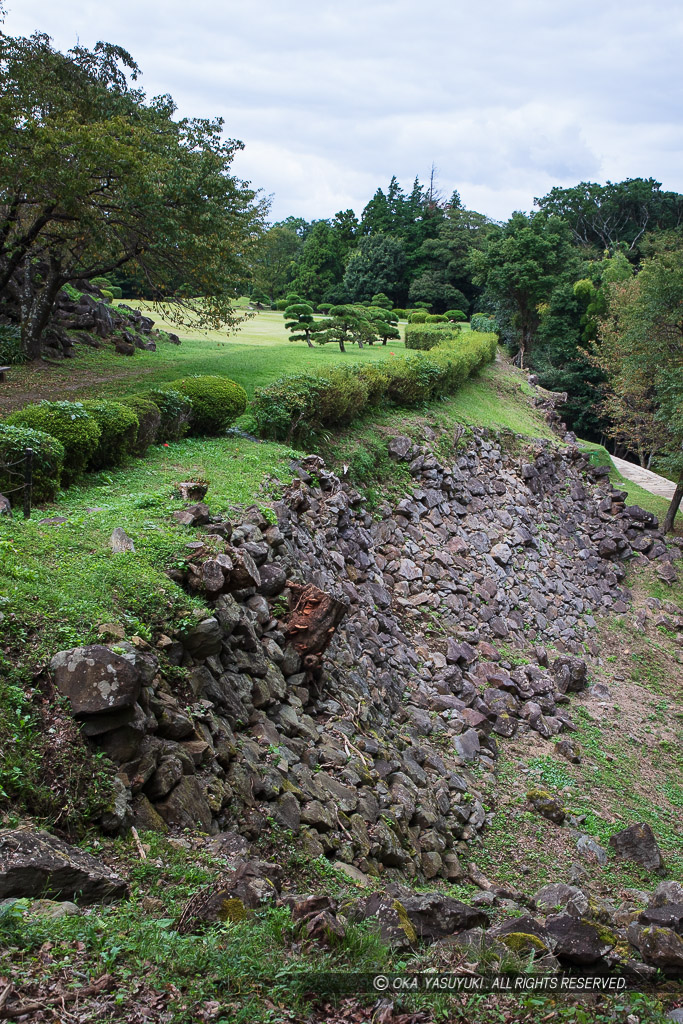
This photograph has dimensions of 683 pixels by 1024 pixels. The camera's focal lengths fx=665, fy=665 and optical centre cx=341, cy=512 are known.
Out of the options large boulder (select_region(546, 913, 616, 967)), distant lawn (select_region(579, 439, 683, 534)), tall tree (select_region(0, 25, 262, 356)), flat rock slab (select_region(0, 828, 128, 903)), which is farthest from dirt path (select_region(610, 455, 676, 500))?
flat rock slab (select_region(0, 828, 128, 903))

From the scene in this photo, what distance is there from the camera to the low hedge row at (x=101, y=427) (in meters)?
8.52

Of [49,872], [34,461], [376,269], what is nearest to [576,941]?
[49,872]

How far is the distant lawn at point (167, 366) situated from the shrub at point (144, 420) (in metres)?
4.85

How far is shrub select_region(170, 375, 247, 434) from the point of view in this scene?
44.3ft

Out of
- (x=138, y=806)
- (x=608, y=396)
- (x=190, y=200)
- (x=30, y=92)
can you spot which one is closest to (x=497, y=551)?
(x=190, y=200)

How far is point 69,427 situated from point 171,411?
3.39 m

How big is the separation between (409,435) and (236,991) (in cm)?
1572

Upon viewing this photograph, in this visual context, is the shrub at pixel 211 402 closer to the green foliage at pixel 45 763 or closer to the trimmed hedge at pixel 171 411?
the trimmed hedge at pixel 171 411

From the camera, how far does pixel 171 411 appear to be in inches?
507

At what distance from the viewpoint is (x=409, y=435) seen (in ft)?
60.4

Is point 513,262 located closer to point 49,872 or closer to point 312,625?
point 312,625

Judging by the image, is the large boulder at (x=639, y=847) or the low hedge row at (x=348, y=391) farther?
the low hedge row at (x=348, y=391)

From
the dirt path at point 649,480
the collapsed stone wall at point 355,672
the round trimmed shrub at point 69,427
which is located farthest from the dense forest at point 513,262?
the round trimmed shrub at point 69,427

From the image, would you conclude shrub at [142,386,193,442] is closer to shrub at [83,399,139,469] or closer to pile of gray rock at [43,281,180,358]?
shrub at [83,399,139,469]
